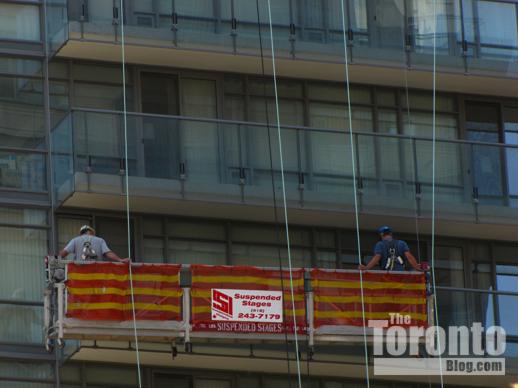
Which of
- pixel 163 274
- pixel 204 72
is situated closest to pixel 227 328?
pixel 163 274

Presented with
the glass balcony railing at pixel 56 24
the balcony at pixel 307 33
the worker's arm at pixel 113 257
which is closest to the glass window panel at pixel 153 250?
the worker's arm at pixel 113 257

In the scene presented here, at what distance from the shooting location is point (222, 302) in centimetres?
4403

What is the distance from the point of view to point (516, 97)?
162ft

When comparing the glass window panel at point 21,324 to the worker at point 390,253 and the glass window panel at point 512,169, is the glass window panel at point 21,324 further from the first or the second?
the glass window panel at point 512,169

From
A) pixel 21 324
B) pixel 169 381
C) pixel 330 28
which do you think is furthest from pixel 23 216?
pixel 330 28

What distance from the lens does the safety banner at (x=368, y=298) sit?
44438 millimetres

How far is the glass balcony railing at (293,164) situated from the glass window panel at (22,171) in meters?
0.28

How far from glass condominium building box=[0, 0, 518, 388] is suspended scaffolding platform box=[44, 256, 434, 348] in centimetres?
75

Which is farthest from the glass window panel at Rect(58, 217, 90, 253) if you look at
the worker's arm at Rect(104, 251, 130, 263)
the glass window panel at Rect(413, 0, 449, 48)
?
the glass window panel at Rect(413, 0, 449, 48)

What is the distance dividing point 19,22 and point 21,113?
1.59 m

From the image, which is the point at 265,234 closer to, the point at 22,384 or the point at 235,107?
the point at 235,107

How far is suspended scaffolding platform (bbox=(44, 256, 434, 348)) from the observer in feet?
141

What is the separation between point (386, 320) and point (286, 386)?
2651 millimetres

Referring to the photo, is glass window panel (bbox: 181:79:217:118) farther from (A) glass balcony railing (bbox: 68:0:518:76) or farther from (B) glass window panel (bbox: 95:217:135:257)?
(B) glass window panel (bbox: 95:217:135:257)
